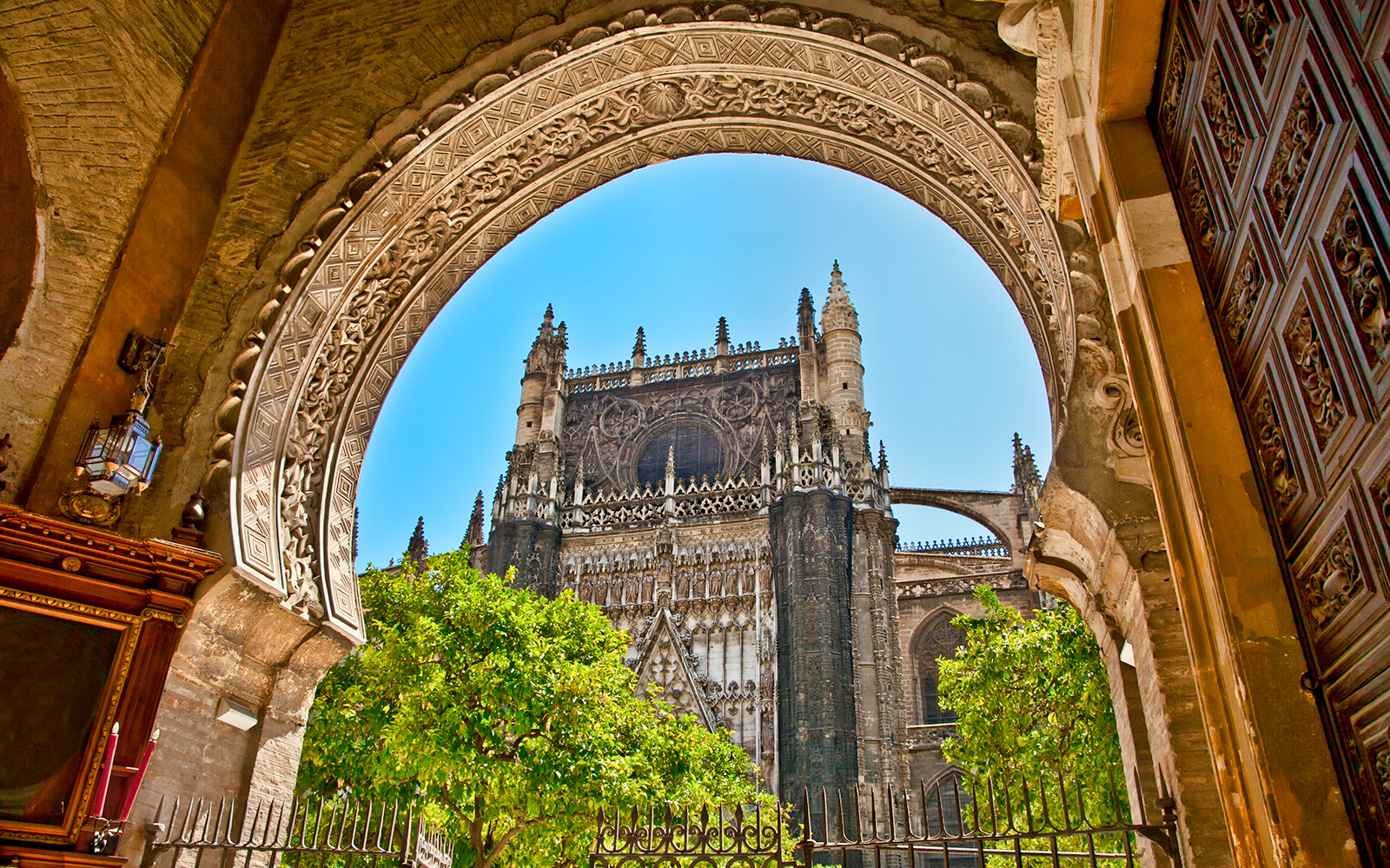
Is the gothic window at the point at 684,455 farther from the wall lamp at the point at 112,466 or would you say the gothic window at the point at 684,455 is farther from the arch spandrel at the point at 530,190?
the wall lamp at the point at 112,466

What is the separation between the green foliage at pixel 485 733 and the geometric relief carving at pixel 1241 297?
28.5 ft

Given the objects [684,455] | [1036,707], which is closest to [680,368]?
[684,455]

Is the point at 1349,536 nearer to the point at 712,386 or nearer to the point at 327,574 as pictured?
the point at 327,574

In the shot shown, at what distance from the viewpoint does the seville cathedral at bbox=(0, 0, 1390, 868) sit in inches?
87.4

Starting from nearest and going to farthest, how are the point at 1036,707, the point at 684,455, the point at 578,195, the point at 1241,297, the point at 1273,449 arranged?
the point at 1273,449 < the point at 1241,297 < the point at 578,195 < the point at 1036,707 < the point at 684,455

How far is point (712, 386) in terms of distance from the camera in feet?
102

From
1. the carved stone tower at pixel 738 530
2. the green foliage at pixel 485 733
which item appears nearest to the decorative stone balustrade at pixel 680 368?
the carved stone tower at pixel 738 530

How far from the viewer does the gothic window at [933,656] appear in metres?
27.9

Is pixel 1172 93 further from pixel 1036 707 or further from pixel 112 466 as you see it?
pixel 1036 707

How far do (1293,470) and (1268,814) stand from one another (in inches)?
32.4

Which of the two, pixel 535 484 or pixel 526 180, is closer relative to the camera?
pixel 526 180

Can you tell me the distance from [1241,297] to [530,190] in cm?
423

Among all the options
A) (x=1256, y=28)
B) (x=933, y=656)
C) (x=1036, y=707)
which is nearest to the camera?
(x=1256, y=28)

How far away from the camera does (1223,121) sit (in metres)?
2.62
